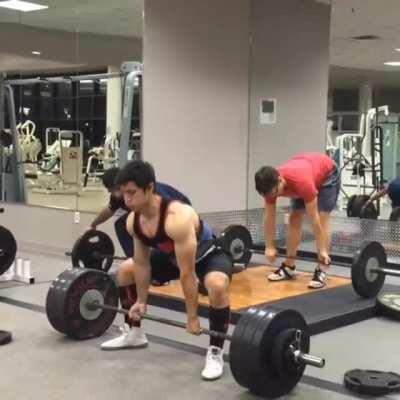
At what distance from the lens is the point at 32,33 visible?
700 cm

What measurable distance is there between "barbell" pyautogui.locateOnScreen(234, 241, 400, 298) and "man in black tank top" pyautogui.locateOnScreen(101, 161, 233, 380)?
4.47ft

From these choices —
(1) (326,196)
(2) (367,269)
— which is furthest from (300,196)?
(2) (367,269)

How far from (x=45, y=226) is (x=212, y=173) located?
72.3 inches

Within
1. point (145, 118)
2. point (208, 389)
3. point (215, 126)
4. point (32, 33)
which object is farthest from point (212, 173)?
point (208, 389)

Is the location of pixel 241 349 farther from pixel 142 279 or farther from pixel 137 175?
pixel 137 175

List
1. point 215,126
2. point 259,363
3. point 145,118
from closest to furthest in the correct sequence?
point 259,363
point 145,118
point 215,126

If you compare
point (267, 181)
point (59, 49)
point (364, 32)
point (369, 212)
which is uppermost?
point (364, 32)

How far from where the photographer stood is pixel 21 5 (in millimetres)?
6891

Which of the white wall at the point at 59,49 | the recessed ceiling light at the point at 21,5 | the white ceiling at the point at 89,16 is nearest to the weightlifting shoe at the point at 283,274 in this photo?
the white wall at the point at 59,49

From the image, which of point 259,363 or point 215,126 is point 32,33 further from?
point 259,363

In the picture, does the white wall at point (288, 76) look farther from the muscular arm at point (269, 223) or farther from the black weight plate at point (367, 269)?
the black weight plate at point (367, 269)

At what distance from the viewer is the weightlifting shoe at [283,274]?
4.59 m

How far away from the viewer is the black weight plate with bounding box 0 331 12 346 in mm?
3287

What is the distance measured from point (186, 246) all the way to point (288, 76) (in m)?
4.11
